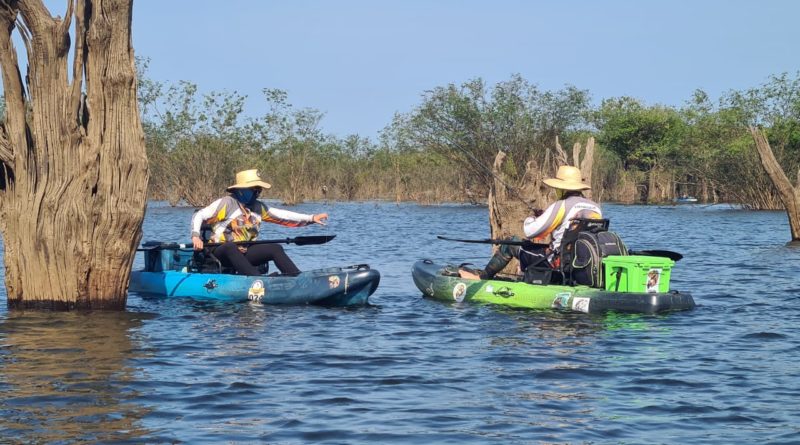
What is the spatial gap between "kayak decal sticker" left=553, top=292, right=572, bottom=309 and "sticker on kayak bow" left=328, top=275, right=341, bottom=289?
90.3 inches

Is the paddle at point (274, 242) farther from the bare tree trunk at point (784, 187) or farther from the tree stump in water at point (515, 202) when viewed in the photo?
the bare tree trunk at point (784, 187)

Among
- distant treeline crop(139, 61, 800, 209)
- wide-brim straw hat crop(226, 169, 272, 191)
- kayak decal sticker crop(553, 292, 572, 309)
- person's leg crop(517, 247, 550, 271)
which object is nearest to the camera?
kayak decal sticker crop(553, 292, 572, 309)

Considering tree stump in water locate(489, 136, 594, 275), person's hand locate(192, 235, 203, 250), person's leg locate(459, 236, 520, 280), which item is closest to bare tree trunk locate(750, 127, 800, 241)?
tree stump in water locate(489, 136, 594, 275)

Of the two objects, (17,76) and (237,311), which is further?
(237,311)

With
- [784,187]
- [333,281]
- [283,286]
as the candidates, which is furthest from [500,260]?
[784,187]

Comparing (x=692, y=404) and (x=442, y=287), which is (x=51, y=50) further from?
(x=692, y=404)

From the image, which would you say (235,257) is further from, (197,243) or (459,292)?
(459,292)

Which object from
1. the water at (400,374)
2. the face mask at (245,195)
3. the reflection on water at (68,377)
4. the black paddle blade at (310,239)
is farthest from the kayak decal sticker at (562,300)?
the reflection on water at (68,377)

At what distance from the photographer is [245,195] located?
514 inches

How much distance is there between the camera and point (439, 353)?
9.25 metres

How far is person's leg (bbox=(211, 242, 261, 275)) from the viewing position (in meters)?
12.8

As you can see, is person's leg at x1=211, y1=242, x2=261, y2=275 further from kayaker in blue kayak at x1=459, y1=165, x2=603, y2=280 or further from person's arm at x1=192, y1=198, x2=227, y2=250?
kayaker in blue kayak at x1=459, y1=165, x2=603, y2=280

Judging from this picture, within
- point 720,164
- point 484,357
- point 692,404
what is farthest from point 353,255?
point 720,164

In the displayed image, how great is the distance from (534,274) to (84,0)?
17.3 feet
